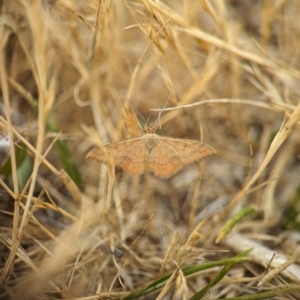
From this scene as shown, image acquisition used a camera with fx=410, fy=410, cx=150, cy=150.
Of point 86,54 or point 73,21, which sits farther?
point 86,54

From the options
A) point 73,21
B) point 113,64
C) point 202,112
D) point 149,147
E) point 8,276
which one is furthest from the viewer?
point 202,112

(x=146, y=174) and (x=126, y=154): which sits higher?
(x=126, y=154)

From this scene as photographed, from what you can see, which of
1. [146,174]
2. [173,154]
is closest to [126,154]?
[173,154]

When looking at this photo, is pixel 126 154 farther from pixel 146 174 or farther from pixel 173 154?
pixel 146 174

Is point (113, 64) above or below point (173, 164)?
above

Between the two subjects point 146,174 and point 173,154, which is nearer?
point 173,154

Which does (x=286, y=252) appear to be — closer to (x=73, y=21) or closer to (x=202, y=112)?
(x=202, y=112)

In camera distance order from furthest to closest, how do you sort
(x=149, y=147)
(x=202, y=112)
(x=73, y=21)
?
(x=202, y=112), (x=73, y=21), (x=149, y=147)

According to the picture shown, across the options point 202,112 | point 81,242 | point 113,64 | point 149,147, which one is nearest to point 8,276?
point 81,242
